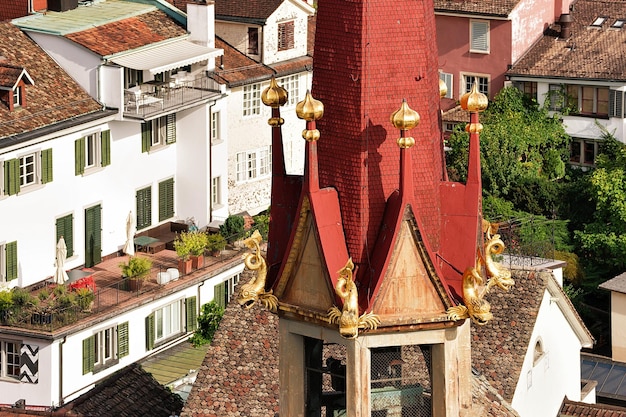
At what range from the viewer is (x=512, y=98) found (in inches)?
5246

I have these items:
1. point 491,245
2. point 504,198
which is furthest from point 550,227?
point 491,245

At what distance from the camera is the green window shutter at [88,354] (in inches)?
3964

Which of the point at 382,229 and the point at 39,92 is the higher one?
the point at 382,229

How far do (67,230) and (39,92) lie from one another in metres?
6.17

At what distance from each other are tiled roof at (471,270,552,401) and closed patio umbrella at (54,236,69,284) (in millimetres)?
32326

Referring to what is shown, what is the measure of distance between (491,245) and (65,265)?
58174 millimetres

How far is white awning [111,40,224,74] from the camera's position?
111562mm

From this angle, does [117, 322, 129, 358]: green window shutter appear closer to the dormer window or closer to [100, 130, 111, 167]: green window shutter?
[100, 130, 111, 167]: green window shutter

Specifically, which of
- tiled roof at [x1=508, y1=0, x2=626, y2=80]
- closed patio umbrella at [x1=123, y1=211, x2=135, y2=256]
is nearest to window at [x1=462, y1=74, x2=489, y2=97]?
tiled roof at [x1=508, y1=0, x2=626, y2=80]

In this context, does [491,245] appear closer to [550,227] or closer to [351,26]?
[351,26]

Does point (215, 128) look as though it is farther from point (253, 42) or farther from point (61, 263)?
point (61, 263)

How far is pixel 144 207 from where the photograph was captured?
11512cm

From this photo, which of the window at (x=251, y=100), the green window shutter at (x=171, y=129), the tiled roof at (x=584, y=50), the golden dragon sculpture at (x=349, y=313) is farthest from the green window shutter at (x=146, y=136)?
the golden dragon sculpture at (x=349, y=313)

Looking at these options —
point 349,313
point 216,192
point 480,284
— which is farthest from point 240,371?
point 216,192
